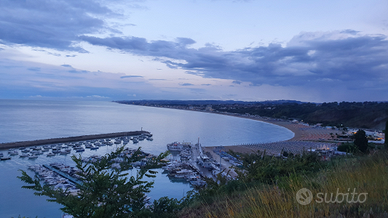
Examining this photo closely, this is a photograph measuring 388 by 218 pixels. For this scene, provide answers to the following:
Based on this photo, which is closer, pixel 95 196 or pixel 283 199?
pixel 283 199

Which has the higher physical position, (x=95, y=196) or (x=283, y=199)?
(x=283, y=199)

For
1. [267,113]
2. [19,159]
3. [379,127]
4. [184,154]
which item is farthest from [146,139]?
[267,113]

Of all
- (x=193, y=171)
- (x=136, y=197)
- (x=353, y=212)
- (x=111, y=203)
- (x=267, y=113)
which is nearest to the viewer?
(x=353, y=212)

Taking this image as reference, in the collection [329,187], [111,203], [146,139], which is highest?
[329,187]

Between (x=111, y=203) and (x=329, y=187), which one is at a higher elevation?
(x=329, y=187)

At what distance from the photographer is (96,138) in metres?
37.7

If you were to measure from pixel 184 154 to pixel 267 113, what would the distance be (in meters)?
81.1

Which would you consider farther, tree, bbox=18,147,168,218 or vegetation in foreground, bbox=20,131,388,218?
tree, bbox=18,147,168,218

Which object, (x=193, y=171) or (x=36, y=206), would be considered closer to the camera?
(x=36, y=206)

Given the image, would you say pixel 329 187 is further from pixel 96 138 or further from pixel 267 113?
pixel 267 113

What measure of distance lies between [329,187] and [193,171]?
62.5 ft

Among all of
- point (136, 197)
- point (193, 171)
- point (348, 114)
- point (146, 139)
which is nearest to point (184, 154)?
point (193, 171)

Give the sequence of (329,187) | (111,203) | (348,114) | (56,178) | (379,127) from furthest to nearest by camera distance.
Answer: (348,114), (379,127), (56,178), (111,203), (329,187)

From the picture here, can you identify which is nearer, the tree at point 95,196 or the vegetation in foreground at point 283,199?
the vegetation in foreground at point 283,199
